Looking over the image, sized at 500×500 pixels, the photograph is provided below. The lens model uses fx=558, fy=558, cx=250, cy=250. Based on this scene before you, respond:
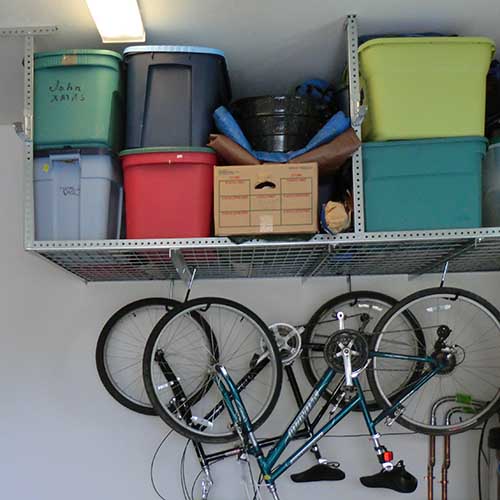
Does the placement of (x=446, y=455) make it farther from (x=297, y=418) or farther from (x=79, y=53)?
(x=79, y=53)

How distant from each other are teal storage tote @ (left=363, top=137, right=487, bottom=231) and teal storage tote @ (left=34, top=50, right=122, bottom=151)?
1.04m

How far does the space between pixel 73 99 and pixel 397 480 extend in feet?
7.07

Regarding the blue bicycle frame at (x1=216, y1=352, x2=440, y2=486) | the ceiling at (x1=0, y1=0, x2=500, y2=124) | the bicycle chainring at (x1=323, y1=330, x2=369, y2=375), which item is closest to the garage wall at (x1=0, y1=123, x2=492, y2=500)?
the blue bicycle frame at (x1=216, y1=352, x2=440, y2=486)

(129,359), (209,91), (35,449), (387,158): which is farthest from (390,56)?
(35,449)

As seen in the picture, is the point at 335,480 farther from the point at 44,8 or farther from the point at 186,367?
the point at 44,8

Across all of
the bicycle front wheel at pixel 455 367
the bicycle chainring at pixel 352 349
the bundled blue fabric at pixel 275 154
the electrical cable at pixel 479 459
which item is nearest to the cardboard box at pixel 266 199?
the bundled blue fabric at pixel 275 154

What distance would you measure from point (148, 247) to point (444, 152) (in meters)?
1.21

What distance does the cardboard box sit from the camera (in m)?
2.11

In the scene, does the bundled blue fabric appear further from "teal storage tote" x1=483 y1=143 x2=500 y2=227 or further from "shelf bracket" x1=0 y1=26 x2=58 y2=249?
"shelf bracket" x1=0 y1=26 x2=58 y2=249

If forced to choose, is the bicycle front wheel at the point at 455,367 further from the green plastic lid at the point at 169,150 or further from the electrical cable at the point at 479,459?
the green plastic lid at the point at 169,150

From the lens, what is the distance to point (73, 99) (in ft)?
7.14

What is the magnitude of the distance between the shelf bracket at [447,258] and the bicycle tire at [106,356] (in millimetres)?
1266

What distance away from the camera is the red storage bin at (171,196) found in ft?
7.14

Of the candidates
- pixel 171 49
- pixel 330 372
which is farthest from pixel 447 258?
pixel 171 49
